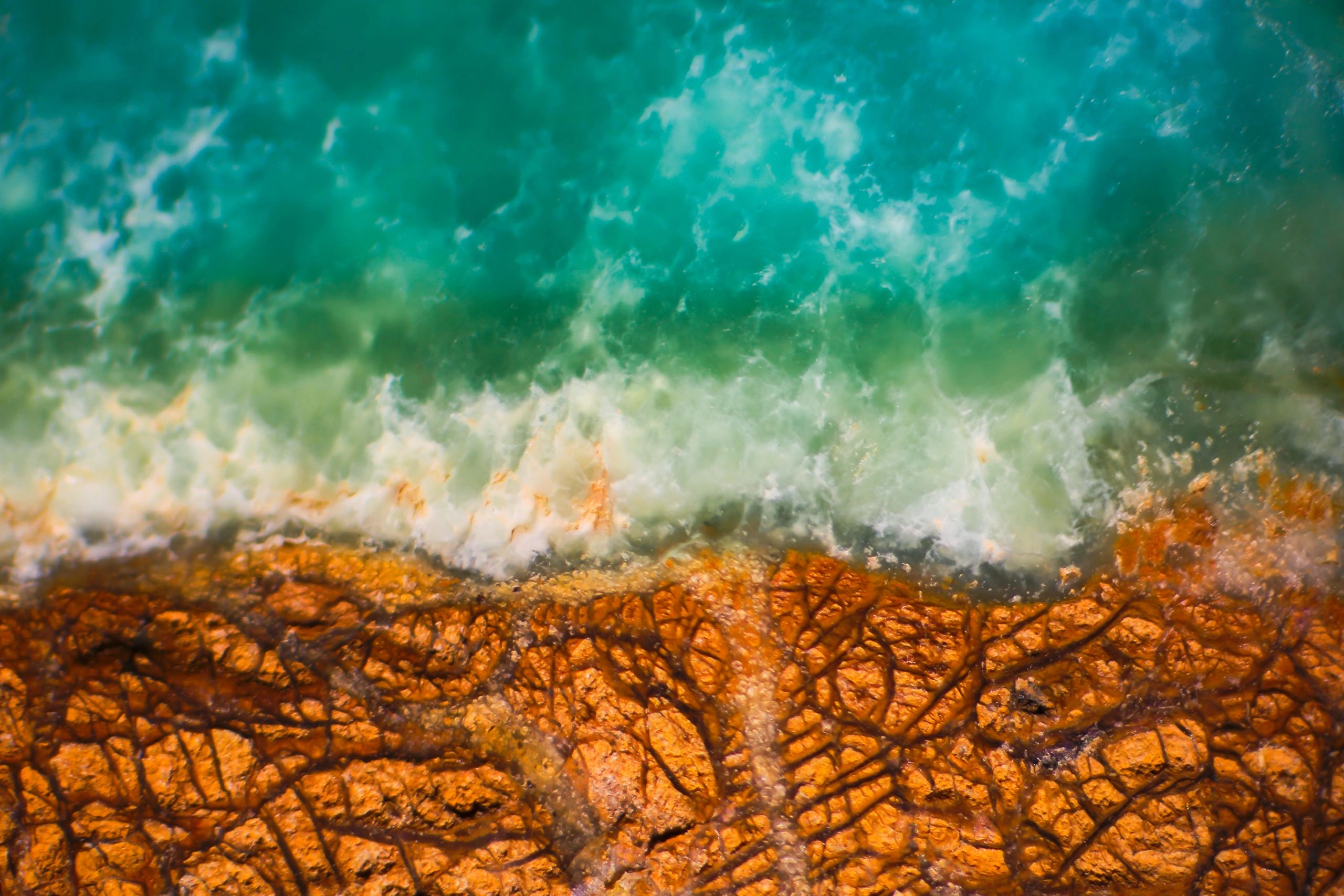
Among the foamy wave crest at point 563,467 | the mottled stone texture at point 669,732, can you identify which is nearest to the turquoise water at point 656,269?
the foamy wave crest at point 563,467

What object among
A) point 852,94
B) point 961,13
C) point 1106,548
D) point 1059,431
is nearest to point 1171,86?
point 961,13

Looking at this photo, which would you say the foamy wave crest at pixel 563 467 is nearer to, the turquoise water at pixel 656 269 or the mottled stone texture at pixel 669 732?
the turquoise water at pixel 656 269

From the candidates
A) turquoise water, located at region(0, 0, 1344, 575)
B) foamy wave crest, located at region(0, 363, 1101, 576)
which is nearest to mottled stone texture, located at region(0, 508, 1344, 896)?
foamy wave crest, located at region(0, 363, 1101, 576)

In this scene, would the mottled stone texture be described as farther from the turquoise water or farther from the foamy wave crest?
the turquoise water

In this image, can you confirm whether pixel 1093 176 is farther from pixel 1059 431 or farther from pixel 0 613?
pixel 0 613

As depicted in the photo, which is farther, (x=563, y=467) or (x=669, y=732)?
(x=563, y=467)

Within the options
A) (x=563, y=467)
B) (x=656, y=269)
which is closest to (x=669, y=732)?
(x=563, y=467)

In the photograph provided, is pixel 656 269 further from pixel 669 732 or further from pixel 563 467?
pixel 669 732
